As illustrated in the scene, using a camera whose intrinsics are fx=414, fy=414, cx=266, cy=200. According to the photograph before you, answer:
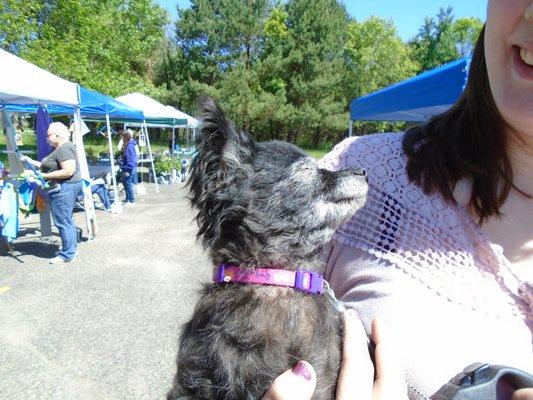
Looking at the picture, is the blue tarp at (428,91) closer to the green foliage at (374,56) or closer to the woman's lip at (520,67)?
the woman's lip at (520,67)

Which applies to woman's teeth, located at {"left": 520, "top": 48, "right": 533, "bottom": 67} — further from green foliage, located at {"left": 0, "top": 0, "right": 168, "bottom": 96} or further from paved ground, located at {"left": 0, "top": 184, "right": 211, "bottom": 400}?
green foliage, located at {"left": 0, "top": 0, "right": 168, "bottom": 96}

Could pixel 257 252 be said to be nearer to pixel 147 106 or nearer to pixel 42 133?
pixel 42 133

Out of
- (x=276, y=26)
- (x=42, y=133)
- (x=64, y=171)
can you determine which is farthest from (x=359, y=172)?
(x=276, y=26)

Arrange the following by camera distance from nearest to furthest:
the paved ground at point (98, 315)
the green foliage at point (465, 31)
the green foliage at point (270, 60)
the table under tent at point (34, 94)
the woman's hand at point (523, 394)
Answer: the woman's hand at point (523, 394)
the paved ground at point (98, 315)
the table under tent at point (34, 94)
the green foliage at point (270, 60)
the green foliage at point (465, 31)

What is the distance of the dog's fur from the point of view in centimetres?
137

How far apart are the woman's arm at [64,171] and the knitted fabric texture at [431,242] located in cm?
617

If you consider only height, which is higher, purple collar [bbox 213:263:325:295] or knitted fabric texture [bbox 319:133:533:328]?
knitted fabric texture [bbox 319:133:533:328]

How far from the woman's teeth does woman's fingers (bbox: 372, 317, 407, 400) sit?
2.79ft

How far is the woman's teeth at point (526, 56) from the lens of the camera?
1162 millimetres

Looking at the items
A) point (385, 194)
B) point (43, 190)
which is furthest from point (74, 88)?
point (385, 194)

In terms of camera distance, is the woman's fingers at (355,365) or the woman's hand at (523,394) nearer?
the woman's hand at (523,394)

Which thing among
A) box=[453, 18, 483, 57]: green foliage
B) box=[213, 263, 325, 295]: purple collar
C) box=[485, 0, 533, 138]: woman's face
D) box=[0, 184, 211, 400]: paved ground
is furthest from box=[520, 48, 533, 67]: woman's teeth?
box=[453, 18, 483, 57]: green foliage

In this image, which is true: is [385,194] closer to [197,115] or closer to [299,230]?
[299,230]

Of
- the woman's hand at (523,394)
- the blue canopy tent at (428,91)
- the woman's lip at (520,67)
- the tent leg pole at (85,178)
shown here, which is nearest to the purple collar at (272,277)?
the woman's hand at (523,394)
